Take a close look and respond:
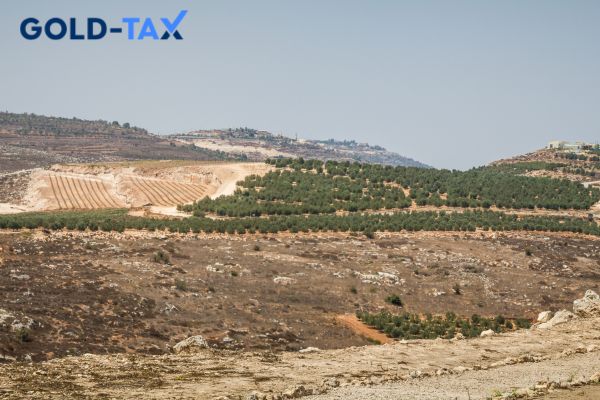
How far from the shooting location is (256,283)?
175 feet

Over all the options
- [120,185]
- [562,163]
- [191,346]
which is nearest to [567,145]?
[562,163]

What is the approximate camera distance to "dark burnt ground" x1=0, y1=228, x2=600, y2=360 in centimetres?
3894

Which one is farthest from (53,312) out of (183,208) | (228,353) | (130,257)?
(183,208)

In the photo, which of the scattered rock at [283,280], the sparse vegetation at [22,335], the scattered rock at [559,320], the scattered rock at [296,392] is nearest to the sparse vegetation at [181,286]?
the scattered rock at [283,280]

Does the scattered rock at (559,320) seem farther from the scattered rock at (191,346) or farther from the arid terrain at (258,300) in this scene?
the scattered rock at (191,346)

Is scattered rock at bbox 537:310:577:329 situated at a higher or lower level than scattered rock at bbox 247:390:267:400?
lower

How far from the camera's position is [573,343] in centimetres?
3128

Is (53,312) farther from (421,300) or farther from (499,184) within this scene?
(499,184)

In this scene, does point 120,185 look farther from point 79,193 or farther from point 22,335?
point 22,335

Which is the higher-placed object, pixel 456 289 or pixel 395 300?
pixel 456 289

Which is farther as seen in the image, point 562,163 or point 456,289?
point 562,163

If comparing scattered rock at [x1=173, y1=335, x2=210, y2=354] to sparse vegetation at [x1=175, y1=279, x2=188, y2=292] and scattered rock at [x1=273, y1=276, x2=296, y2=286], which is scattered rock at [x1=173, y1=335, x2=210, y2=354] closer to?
sparse vegetation at [x1=175, y1=279, x2=188, y2=292]

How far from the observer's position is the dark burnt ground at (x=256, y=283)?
3894cm

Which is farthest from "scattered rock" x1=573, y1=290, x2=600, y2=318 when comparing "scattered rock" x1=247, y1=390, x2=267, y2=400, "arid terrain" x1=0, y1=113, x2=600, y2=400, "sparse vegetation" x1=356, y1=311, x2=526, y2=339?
"scattered rock" x1=247, y1=390, x2=267, y2=400
